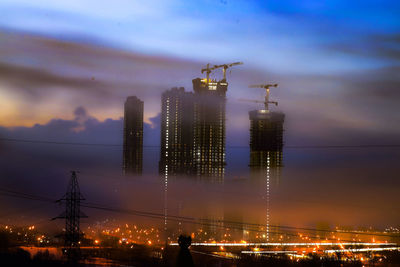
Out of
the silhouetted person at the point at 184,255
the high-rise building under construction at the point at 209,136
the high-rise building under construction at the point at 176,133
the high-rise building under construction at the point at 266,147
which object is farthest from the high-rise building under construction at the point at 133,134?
the silhouetted person at the point at 184,255

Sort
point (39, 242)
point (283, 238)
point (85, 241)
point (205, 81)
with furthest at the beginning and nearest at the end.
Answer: point (205, 81), point (283, 238), point (85, 241), point (39, 242)

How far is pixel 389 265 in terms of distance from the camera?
75562mm

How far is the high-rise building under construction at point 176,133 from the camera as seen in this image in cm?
14175

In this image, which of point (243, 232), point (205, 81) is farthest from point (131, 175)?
point (205, 81)

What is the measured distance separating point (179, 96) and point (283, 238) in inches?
1951

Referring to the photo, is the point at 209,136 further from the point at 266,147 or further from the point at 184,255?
the point at 184,255

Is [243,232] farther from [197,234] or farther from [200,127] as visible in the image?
[200,127]

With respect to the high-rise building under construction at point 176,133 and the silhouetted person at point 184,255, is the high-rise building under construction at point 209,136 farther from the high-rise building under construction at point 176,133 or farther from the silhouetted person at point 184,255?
the silhouetted person at point 184,255

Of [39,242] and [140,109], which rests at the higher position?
[140,109]

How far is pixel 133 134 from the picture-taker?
14300 cm

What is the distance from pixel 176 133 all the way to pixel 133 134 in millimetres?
12228

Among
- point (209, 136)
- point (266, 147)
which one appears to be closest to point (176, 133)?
point (209, 136)

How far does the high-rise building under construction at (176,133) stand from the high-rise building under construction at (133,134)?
257 inches

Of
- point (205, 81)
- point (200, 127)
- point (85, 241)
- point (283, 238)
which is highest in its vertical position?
point (205, 81)
